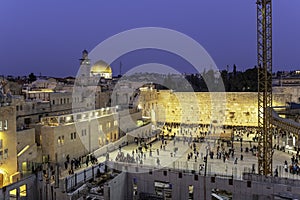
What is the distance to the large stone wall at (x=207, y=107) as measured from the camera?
34.3 m

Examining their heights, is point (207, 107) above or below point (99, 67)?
below

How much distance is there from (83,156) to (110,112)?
5176 millimetres

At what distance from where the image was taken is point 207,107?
36531 mm

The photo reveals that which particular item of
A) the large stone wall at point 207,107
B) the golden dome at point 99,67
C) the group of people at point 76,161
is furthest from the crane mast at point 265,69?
the golden dome at point 99,67

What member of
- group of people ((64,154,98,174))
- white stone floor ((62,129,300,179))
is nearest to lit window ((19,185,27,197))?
white stone floor ((62,129,300,179))

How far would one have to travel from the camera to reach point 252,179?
13742 mm

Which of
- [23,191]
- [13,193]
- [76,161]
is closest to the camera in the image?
[13,193]

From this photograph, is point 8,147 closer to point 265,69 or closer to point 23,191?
point 23,191

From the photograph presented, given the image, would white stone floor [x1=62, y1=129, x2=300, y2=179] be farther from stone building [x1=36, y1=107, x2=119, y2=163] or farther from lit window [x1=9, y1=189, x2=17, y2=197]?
lit window [x1=9, y1=189, x2=17, y2=197]

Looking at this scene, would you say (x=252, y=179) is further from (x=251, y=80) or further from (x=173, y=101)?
(x=251, y=80)

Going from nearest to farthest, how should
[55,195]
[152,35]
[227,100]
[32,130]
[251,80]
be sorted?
[55,195] < [32,130] < [152,35] < [227,100] < [251,80]

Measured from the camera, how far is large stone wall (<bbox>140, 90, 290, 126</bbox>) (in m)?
34.3

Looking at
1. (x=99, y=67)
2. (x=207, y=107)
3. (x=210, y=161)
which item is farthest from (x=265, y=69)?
(x=99, y=67)

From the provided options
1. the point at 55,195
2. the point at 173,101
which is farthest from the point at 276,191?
the point at 173,101
